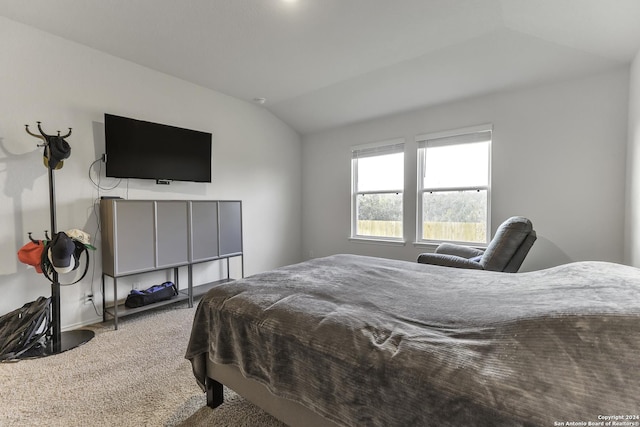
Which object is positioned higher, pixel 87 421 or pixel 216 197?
pixel 216 197

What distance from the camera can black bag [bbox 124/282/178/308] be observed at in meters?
2.94

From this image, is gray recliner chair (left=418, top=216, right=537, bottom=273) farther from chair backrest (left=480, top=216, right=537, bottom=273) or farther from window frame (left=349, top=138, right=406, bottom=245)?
window frame (left=349, top=138, right=406, bottom=245)

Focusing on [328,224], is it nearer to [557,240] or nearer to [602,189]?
[557,240]

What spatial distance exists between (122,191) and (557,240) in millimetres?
4818

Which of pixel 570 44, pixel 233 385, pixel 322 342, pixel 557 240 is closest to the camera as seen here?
pixel 322 342

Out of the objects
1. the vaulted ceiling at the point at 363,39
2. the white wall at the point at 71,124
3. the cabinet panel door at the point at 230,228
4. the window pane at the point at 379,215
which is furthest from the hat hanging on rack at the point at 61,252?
the window pane at the point at 379,215

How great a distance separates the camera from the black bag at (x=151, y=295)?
294 cm

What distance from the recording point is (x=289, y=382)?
1.15 meters

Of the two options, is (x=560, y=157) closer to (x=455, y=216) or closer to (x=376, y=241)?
(x=455, y=216)

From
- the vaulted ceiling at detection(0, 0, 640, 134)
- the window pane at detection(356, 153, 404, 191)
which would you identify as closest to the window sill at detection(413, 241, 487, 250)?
the window pane at detection(356, 153, 404, 191)

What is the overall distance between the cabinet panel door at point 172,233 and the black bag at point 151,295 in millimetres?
319

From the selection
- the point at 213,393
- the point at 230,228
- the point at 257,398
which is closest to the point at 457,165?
the point at 230,228

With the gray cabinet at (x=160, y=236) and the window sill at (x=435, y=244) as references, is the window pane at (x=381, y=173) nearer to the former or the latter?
the window sill at (x=435, y=244)

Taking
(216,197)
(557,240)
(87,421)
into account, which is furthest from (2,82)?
(557,240)
